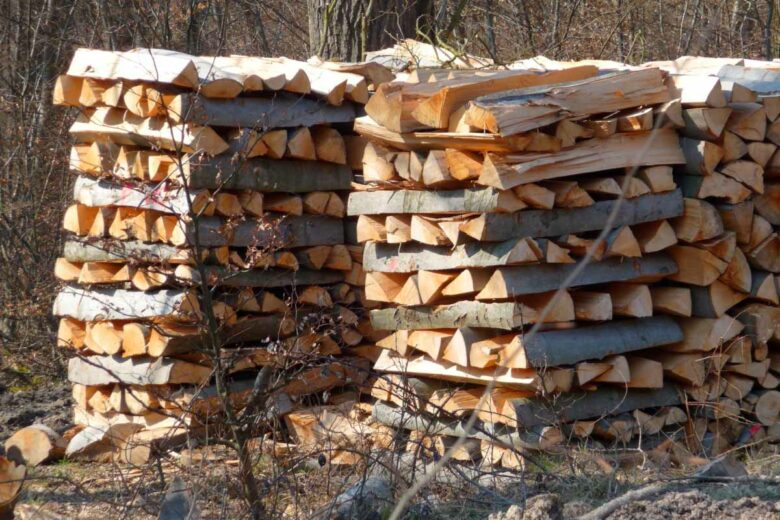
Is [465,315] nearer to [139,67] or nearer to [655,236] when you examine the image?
[655,236]

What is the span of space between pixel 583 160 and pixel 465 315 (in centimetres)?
94

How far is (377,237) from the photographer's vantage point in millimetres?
5645

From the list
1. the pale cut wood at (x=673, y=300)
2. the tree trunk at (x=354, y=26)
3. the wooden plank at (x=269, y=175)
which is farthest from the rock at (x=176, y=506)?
the tree trunk at (x=354, y=26)

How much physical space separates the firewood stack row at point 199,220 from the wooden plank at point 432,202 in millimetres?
511

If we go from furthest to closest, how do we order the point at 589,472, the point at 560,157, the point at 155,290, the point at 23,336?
the point at 23,336 < the point at 155,290 < the point at 560,157 < the point at 589,472

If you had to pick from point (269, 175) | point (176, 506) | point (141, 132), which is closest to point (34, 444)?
point (141, 132)

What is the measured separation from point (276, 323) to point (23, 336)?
368cm

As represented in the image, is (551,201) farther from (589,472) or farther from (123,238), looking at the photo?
(123,238)

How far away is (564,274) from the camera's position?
5125 millimetres

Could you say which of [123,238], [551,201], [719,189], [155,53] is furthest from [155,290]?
[719,189]

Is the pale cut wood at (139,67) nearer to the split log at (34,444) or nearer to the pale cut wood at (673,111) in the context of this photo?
the split log at (34,444)

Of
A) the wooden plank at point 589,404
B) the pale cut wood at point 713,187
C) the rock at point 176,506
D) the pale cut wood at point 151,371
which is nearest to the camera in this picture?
the rock at point 176,506

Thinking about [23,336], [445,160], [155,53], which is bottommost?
[23,336]

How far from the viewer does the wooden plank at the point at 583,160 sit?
487 cm
